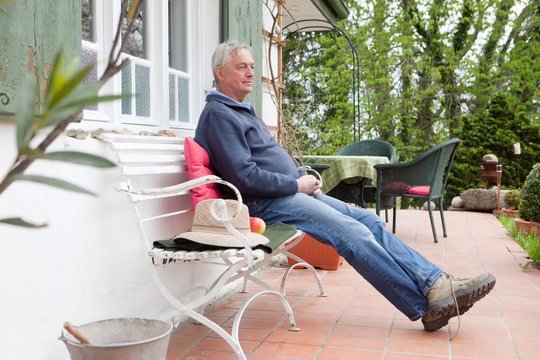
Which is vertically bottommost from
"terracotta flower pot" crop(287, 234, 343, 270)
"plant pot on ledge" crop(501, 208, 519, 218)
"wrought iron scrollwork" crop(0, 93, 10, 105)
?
"plant pot on ledge" crop(501, 208, 519, 218)

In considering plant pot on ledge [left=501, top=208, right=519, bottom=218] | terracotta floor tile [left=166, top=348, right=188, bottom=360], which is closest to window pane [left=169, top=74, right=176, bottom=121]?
terracotta floor tile [left=166, top=348, right=188, bottom=360]

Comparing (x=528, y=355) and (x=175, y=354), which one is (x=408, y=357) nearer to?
(x=528, y=355)

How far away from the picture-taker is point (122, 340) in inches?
68.2

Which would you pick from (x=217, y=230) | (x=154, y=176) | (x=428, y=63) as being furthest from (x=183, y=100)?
(x=428, y=63)

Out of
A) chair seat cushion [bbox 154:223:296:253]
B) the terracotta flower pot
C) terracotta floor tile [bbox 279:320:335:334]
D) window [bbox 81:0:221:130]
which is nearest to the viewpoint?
chair seat cushion [bbox 154:223:296:253]

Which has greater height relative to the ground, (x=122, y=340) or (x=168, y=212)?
(x=168, y=212)

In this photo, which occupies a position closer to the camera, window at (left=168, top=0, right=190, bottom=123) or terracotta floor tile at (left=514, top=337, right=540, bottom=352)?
terracotta floor tile at (left=514, top=337, right=540, bottom=352)

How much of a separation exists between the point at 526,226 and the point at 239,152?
150 inches

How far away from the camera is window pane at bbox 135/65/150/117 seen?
2.79m

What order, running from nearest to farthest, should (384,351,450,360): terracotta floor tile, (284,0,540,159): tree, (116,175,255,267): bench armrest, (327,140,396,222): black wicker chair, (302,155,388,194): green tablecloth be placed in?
1. (116,175,255,267): bench armrest
2. (384,351,450,360): terracotta floor tile
3. (302,155,388,194): green tablecloth
4. (327,140,396,222): black wicker chair
5. (284,0,540,159): tree

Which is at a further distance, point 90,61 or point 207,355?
point 90,61

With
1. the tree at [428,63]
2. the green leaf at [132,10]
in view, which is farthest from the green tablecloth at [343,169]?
the tree at [428,63]

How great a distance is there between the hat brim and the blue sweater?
410 mm

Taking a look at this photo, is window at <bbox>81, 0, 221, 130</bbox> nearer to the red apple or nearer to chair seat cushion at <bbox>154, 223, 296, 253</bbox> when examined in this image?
chair seat cushion at <bbox>154, 223, 296, 253</bbox>
